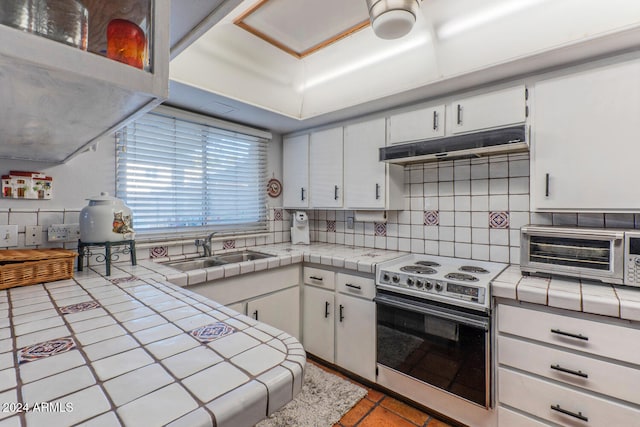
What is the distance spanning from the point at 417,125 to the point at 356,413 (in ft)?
6.50

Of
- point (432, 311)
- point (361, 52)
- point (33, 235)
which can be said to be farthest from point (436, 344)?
point (33, 235)

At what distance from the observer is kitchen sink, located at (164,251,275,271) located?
2.21 metres

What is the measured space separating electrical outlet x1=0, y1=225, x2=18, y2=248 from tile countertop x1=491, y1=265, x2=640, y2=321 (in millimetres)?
2622

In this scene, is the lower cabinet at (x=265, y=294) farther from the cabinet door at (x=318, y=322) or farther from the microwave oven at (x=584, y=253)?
the microwave oven at (x=584, y=253)

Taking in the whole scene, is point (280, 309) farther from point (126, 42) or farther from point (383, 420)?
point (126, 42)

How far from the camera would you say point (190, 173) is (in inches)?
95.7

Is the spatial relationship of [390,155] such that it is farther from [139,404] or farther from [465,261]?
[139,404]

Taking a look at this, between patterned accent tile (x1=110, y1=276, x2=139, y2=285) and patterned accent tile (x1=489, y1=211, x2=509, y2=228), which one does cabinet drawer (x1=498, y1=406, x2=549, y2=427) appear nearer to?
patterned accent tile (x1=489, y1=211, x2=509, y2=228)

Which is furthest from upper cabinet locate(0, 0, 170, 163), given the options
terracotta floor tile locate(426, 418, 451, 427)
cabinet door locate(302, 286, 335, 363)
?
terracotta floor tile locate(426, 418, 451, 427)

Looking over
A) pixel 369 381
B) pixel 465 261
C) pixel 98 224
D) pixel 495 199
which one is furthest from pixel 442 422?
pixel 98 224

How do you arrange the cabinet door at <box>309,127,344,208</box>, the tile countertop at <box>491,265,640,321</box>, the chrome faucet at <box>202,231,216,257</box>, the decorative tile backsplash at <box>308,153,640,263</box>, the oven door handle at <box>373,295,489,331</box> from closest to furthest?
the tile countertop at <box>491,265,640,321</box> → the oven door handle at <box>373,295,489,331</box> → the decorative tile backsplash at <box>308,153,640,263</box> → the chrome faucet at <box>202,231,216,257</box> → the cabinet door at <box>309,127,344,208</box>

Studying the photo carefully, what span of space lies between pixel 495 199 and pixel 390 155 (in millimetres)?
796

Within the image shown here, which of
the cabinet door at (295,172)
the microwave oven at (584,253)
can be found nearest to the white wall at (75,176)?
the cabinet door at (295,172)

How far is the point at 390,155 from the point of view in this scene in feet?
6.97
